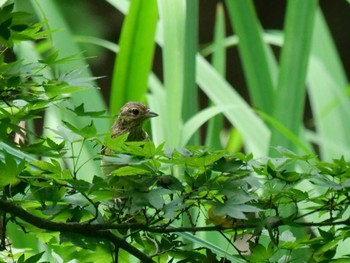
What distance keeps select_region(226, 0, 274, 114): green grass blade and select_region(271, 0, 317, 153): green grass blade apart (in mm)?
152

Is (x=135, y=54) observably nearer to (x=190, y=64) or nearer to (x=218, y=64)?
(x=190, y=64)

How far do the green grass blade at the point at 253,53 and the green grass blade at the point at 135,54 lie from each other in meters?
0.24

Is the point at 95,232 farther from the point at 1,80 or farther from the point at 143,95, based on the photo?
the point at 143,95

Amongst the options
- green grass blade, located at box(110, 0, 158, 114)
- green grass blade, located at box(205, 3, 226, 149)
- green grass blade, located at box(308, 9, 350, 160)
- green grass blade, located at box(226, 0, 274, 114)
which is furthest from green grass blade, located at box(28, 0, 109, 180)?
green grass blade, located at box(308, 9, 350, 160)

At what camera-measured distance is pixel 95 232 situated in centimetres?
80

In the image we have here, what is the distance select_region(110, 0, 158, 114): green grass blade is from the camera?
5.33ft

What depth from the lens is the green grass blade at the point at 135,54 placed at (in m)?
1.62

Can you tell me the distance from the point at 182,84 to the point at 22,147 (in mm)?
783

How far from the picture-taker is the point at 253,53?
6.02 feet

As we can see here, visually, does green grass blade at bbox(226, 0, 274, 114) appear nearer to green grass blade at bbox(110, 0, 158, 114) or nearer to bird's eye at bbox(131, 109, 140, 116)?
green grass blade at bbox(110, 0, 158, 114)

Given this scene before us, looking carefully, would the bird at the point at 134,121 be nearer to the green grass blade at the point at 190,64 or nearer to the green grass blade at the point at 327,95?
the green grass blade at the point at 190,64

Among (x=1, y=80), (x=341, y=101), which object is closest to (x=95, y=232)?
(x=1, y=80)

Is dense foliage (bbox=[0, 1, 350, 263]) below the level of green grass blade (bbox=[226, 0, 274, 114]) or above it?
below

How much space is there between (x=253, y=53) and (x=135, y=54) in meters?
0.31
